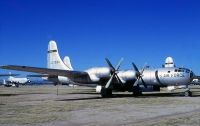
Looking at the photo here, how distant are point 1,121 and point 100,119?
13.9ft

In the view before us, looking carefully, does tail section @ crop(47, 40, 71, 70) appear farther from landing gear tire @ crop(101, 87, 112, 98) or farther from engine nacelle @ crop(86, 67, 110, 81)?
landing gear tire @ crop(101, 87, 112, 98)

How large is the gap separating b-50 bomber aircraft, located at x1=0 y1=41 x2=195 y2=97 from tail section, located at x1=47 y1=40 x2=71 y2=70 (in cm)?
676

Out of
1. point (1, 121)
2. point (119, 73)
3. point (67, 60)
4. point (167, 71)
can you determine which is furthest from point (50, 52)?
point (1, 121)

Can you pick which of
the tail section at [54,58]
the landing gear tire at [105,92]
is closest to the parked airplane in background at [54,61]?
the tail section at [54,58]

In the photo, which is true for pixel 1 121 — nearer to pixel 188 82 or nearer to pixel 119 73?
pixel 119 73

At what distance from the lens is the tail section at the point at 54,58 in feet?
138

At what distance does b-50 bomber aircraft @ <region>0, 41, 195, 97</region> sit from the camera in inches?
1284

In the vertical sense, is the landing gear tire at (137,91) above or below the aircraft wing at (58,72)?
below

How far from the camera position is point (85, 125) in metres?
13.0

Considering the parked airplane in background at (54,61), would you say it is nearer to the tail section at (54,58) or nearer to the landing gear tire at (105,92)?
the tail section at (54,58)

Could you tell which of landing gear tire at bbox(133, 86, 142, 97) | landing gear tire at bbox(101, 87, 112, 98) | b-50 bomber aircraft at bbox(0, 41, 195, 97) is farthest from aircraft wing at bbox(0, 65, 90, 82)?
landing gear tire at bbox(133, 86, 142, 97)

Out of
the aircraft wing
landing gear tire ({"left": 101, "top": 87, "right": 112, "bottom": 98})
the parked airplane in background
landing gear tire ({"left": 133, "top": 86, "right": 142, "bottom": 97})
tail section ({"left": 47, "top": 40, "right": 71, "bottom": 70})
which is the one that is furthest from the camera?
tail section ({"left": 47, "top": 40, "right": 71, "bottom": 70})

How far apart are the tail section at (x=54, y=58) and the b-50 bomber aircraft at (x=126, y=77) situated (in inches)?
266

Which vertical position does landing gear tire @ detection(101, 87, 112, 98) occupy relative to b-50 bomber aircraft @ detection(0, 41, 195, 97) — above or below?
below
